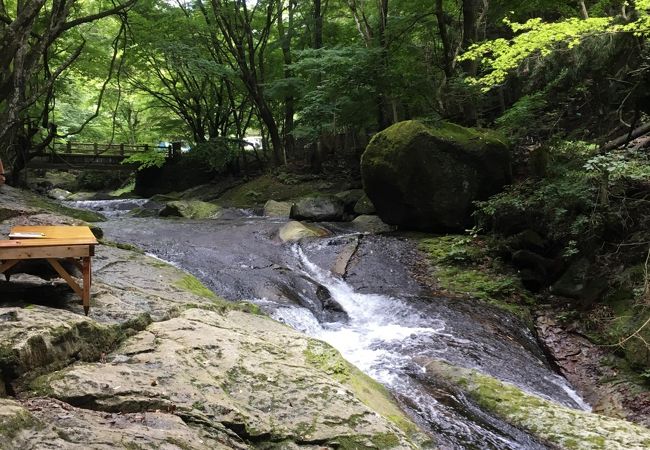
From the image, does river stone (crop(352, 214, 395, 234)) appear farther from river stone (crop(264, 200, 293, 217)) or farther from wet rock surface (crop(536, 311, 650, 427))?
wet rock surface (crop(536, 311, 650, 427))

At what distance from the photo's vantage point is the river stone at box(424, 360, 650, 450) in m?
4.66

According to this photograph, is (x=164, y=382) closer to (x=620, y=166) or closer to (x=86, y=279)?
(x=86, y=279)

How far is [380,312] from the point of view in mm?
8359

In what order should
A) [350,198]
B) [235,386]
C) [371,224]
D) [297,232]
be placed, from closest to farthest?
[235,386] < [297,232] < [371,224] < [350,198]

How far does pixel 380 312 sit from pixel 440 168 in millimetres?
4740

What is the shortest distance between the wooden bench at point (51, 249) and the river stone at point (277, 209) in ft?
38.6

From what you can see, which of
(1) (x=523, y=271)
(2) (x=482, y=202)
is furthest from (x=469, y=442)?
(2) (x=482, y=202)

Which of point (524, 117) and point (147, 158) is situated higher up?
point (524, 117)

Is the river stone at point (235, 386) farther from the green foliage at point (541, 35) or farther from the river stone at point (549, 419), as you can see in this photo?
the green foliage at point (541, 35)

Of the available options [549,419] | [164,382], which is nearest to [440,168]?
[549,419]

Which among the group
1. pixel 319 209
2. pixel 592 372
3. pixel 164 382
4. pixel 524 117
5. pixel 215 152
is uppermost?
pixel 524 117

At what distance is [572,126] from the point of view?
43.2 feet

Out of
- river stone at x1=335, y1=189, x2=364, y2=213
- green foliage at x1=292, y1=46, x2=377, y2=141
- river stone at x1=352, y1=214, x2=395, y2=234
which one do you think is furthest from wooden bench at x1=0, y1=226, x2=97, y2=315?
green foliage at x1=292, y1=46, x2=377, y2=141

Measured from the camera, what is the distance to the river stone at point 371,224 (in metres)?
13.2
